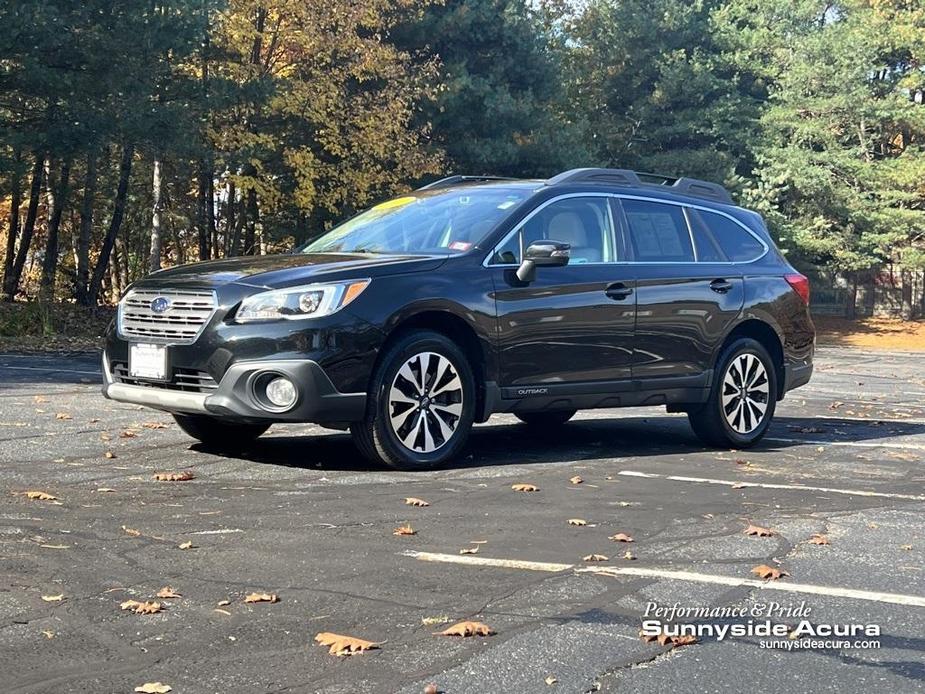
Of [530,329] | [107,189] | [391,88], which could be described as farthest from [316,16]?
[530,329]

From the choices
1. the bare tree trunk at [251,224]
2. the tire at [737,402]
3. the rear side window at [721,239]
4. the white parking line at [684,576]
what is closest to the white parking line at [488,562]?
the white parking line at [684,576]

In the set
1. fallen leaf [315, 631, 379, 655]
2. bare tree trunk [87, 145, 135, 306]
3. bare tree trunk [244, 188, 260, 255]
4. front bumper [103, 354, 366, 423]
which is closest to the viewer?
fallen leaf [315, 631, 379, 655]

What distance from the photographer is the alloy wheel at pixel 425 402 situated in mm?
7512

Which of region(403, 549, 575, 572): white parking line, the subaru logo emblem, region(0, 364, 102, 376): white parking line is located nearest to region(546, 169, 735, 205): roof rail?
the subaru logo emblem

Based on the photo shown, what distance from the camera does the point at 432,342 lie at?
759 centimetres

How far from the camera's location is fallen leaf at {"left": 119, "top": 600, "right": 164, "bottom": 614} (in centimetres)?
430

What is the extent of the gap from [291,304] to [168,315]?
2.72 ft

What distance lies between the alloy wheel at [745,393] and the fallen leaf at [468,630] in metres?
5.55

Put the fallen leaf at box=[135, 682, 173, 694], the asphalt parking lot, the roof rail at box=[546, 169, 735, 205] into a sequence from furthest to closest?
1. the roof rail at box=[546, 169, 735, 205]
2. the asphalt parking lot
3. the fallen leaf at box=[135, 682, 173, 694]

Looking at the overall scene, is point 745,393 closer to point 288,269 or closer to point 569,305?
point 569,305

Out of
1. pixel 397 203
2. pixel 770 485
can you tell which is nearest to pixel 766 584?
pixel 770 485

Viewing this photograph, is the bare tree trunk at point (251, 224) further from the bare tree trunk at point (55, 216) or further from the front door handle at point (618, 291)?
the front door handle at point (618, 291)

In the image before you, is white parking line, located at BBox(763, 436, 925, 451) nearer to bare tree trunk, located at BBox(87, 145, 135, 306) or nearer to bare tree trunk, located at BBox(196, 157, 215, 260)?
bare tree trunk, located at BBox(87, 145, 135, 306)

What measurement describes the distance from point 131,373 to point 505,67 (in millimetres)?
25216
